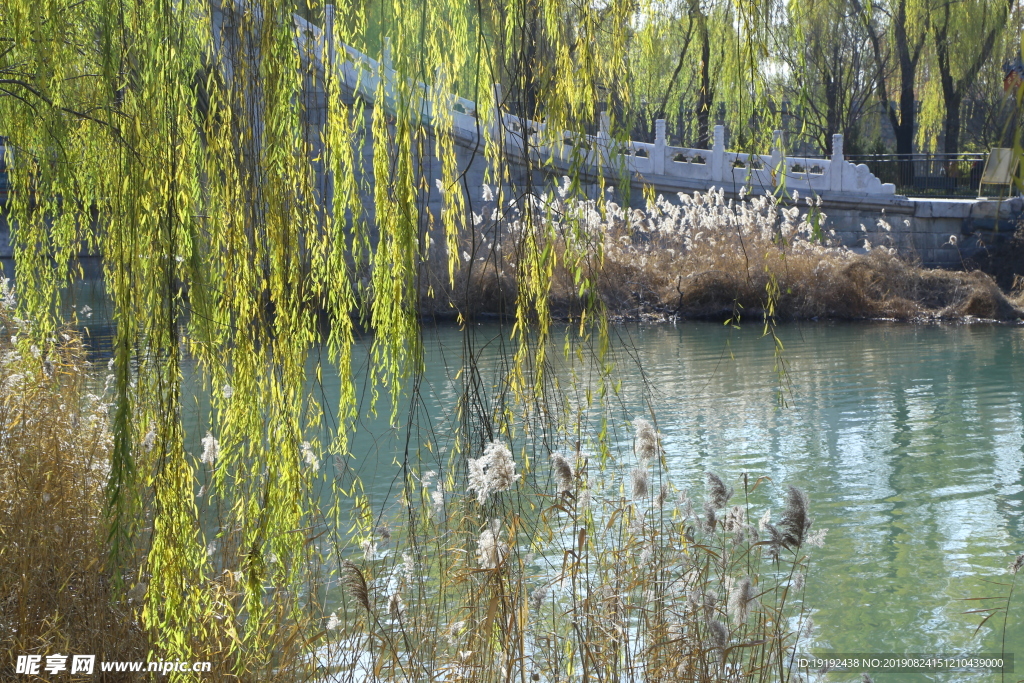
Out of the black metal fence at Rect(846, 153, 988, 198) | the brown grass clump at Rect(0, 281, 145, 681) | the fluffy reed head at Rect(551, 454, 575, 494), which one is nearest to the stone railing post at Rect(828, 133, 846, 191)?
the black metal fence at Rect(846, 153, 988, 198)

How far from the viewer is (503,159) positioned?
91.4 inches

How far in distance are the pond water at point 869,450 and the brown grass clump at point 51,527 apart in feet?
2.20

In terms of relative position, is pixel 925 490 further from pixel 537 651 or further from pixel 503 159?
pixel 503 159

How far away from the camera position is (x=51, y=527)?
11.5 ft

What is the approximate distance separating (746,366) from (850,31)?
16.6 meters

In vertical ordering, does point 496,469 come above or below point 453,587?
above

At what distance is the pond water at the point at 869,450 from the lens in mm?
4305

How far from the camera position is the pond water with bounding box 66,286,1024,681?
4.30 metres

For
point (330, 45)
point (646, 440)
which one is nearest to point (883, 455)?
point (646, 440)

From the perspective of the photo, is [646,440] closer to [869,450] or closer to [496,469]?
[496,469]

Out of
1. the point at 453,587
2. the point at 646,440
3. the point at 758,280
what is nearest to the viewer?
the point at 646,440

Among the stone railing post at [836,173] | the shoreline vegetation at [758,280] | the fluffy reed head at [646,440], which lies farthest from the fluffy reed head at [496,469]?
the stone railing post at [836,173]

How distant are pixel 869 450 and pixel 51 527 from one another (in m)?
5.58

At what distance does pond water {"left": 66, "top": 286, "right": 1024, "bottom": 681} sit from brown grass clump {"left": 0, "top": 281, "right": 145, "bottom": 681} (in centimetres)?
67
